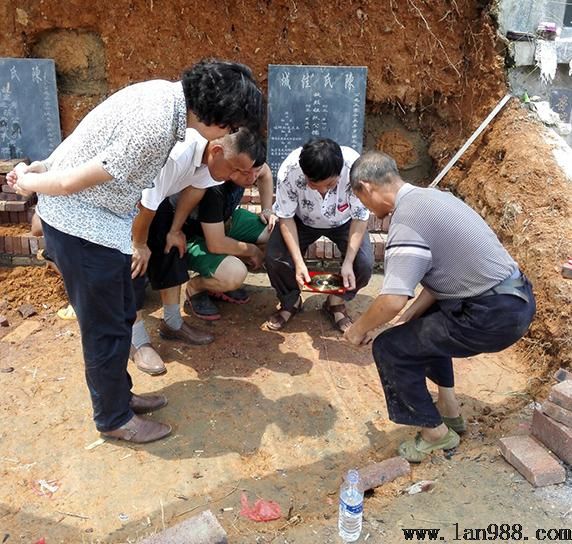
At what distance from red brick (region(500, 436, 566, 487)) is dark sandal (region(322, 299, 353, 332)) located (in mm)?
1561

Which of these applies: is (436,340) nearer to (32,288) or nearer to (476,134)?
(32,288)

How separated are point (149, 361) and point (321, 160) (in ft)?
5.34

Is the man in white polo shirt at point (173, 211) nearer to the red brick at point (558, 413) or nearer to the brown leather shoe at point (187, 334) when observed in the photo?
the brown leather shoe at point (187, 334)

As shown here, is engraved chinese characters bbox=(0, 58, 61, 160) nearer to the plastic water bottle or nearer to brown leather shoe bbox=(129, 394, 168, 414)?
brown leather shoe bbox=(129, 394, 168, 414)

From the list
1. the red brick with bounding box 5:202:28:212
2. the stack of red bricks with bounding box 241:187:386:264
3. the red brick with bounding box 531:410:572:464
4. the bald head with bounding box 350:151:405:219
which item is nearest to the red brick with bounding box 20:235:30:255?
the red brick with bounding box 5:202:28:212

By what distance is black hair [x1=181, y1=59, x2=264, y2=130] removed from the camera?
2.08 metres

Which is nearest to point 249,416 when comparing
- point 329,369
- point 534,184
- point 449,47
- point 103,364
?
point 329,369

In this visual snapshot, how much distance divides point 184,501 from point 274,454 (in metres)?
0.54

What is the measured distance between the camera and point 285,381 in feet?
11.5

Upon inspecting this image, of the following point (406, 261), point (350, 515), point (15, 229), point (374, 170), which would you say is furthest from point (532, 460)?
point (15, 229)

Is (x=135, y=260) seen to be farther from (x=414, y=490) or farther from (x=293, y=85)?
(x=293, y=85)

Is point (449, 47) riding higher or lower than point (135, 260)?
higher

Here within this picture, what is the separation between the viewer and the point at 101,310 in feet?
8.20

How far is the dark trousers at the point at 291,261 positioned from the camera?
3.97 m
